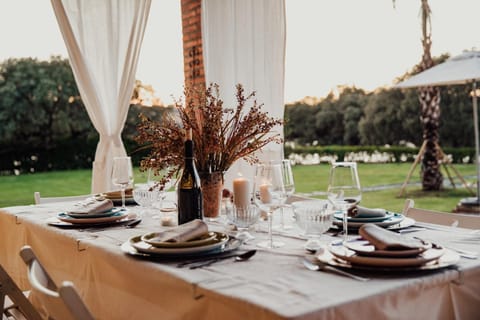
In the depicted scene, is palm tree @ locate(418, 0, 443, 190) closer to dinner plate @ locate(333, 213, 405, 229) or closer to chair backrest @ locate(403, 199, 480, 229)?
chair backrest @ locate(403, 199, 480, 229)

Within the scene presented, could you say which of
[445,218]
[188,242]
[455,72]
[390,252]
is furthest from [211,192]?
[455,72]

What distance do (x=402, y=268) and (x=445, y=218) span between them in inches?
42.0

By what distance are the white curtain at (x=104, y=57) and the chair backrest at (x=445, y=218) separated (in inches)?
97.1

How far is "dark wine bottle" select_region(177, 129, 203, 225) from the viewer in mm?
2246

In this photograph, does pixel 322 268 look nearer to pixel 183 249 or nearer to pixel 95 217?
pixel 183 249

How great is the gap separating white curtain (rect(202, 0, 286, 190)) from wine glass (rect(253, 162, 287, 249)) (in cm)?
288

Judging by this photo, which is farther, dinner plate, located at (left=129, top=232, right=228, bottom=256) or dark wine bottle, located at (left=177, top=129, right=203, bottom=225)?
dark wine bottle, located at (left=177, top=129, right=203, bottom=225)

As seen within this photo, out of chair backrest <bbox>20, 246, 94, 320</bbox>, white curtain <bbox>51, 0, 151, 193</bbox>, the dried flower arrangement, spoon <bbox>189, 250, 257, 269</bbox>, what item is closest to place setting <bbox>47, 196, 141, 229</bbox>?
the dried flower arrangement

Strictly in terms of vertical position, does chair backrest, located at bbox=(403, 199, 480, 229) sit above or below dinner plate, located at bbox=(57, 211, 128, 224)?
below

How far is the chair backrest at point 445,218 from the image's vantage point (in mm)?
2361

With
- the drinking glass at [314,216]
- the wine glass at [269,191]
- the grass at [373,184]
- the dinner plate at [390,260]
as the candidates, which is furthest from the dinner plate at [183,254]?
the grass at [373,184]

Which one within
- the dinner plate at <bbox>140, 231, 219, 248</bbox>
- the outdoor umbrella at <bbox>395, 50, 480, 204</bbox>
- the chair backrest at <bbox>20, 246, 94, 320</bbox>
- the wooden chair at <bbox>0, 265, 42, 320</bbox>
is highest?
the outdoor umbrella at <bbox>395, 50, 480, 204</bbox>

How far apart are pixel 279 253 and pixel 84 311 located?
0.63 metres

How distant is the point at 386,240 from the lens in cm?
159
